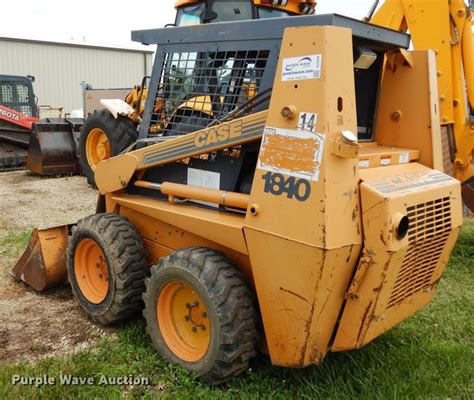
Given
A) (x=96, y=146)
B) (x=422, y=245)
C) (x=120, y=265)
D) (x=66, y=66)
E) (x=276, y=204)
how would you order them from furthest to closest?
(x=66, y=66), (x=96, y=146), (x=120, y=265), (x=422, y=245), (x=276, y=204)

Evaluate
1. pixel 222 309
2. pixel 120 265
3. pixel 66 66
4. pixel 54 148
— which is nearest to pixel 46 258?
pixel 120 265

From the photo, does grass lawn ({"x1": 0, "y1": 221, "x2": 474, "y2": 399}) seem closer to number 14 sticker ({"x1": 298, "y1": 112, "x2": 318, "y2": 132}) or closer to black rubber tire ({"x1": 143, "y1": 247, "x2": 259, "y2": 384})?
black rubber tire ({"x1": 143, "y1": 247, "x2": 259, "y2": 384})

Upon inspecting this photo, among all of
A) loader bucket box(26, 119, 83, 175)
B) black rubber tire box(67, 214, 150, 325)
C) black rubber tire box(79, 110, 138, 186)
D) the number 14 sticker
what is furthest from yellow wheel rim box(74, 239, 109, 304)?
loader bucket box(26, 119, 83, 175)

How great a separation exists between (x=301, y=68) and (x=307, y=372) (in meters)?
1.75

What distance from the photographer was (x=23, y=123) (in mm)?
10836

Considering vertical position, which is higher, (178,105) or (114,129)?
(178,105)

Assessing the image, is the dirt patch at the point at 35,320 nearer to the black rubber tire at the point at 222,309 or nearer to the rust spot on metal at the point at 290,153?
the black rubber tire at the point at 222,309

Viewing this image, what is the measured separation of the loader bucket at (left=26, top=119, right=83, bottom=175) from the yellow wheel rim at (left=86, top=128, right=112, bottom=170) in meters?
2.60

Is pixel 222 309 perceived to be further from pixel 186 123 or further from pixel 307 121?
pixel 186 123

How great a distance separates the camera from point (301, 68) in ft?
8.28

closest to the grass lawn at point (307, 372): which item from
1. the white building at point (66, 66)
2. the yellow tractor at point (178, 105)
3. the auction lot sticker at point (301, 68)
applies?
the yellow tractor at point (178, 105)

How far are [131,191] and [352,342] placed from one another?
6.20ft

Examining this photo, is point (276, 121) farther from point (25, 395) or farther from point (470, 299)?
point (470, 299)

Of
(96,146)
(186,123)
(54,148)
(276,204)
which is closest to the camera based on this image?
(276,204)
